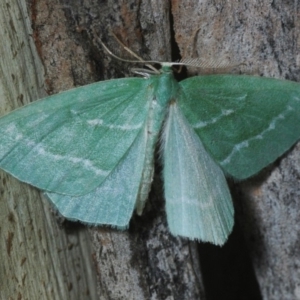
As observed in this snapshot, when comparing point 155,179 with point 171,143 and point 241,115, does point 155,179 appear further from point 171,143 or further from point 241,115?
point 241,115

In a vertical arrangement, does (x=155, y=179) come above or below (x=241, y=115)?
below

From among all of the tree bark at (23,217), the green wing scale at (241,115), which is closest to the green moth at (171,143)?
the green wing scale at (241,115)

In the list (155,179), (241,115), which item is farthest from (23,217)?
(241,115)

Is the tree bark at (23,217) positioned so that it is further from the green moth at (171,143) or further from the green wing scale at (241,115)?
the green wing scale at (241,115)

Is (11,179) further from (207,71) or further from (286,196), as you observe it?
(286,196)

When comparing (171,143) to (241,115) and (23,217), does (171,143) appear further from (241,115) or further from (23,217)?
(23,217)

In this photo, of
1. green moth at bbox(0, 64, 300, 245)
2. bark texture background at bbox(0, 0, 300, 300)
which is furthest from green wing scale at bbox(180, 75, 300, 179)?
bark texture background at bbox(0, 0, 300, 300)

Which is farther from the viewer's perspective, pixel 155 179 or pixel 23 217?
pixel 155 179
